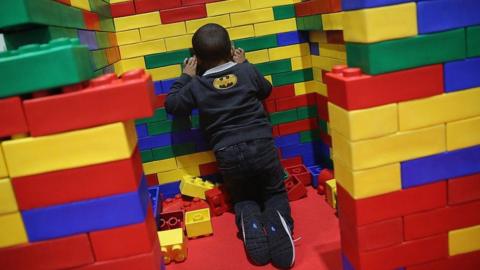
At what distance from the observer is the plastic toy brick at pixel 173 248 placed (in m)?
1.79

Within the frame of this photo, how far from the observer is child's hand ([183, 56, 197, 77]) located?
7.26ft

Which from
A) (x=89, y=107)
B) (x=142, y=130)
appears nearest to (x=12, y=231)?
(x=89, y=107)

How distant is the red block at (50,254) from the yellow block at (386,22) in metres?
0.89

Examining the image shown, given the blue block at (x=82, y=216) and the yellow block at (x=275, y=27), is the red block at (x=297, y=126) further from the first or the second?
the blue block at (x=82, y=216)

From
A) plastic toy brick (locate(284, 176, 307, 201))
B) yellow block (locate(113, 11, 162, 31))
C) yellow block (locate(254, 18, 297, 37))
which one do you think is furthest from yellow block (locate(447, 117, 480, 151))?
yellow block (locate(113, 11, 162, 31))

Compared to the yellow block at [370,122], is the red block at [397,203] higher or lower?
lower

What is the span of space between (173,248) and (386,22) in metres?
1.21

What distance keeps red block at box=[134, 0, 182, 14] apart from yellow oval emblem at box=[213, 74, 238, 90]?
20.4 inches

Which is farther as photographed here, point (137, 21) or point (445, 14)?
point (137, 21)

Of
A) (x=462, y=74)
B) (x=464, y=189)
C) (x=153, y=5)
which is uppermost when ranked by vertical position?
(x=153, y=5)

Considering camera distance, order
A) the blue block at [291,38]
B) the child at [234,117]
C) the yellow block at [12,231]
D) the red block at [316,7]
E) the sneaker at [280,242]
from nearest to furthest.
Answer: the yellow block at [12,231], the sneaker at [280,242], the red block at [316,7], the child at [234,117], the blue block at [291,38]

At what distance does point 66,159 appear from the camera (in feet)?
3.47

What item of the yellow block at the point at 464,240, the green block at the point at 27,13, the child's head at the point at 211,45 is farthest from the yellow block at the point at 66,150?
the child's head at the point at 211,45

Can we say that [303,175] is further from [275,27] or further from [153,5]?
[153,5]
